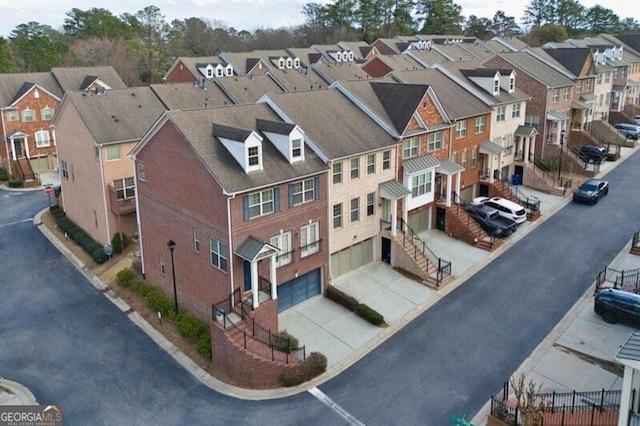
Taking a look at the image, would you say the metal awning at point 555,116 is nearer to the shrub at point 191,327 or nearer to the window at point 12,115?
the shrub at point 191,327

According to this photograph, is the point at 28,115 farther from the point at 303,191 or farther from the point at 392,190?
the point at 392,190

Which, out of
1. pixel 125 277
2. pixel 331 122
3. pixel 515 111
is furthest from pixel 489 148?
pixel 125 277

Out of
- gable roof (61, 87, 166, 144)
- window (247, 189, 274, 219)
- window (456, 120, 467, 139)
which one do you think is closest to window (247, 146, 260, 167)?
window (247, 189, 274, 219)

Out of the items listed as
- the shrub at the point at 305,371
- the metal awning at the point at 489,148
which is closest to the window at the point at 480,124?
the metal awning at the point at 489,148

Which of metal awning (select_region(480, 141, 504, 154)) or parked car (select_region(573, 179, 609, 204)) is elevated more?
metal awning (select_region(480, 141, 504, 154))

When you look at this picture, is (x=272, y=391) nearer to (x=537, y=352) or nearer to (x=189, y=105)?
(x=537, y=352)

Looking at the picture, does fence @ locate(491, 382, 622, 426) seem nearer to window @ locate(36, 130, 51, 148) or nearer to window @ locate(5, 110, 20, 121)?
window @ locate(36, 130, 51, 148)
